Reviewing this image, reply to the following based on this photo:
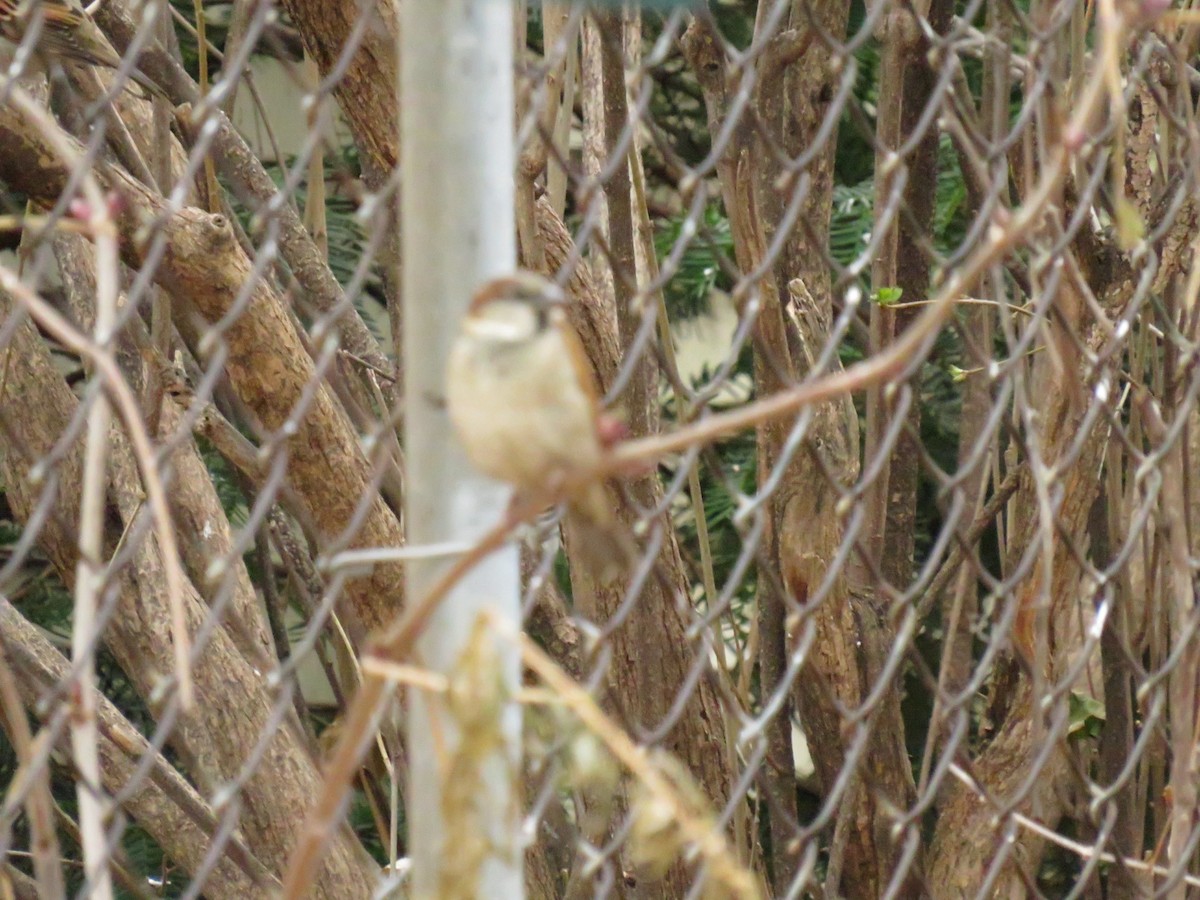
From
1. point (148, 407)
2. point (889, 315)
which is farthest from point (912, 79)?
point (148, 407)

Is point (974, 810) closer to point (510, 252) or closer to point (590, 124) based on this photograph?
point (590, 124)

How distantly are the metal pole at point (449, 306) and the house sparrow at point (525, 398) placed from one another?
0.03 m

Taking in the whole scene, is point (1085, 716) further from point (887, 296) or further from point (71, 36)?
point (71, 36)

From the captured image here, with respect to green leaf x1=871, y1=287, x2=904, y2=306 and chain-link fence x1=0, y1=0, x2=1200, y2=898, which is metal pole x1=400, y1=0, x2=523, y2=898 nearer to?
chain-link fence x1=0, y1=0, x2=1200, y2=898

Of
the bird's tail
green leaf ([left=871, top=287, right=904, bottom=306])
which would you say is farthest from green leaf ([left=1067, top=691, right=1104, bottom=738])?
the bird's tail

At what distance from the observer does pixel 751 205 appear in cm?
170

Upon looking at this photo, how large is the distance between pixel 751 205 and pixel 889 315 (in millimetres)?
363

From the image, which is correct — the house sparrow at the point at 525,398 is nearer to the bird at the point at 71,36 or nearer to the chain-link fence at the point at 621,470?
the chain-link fence at the point at 621,470

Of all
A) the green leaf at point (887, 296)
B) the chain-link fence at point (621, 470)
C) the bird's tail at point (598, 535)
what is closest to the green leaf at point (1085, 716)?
the chain-link fence at point (621, 470)

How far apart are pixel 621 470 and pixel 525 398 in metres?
0.10

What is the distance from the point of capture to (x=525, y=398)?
69 cm

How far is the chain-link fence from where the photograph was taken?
73cm

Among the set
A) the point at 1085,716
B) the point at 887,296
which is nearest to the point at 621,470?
the point at 887,296

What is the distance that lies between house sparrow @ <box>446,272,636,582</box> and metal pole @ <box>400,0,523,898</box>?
0.03 meters
